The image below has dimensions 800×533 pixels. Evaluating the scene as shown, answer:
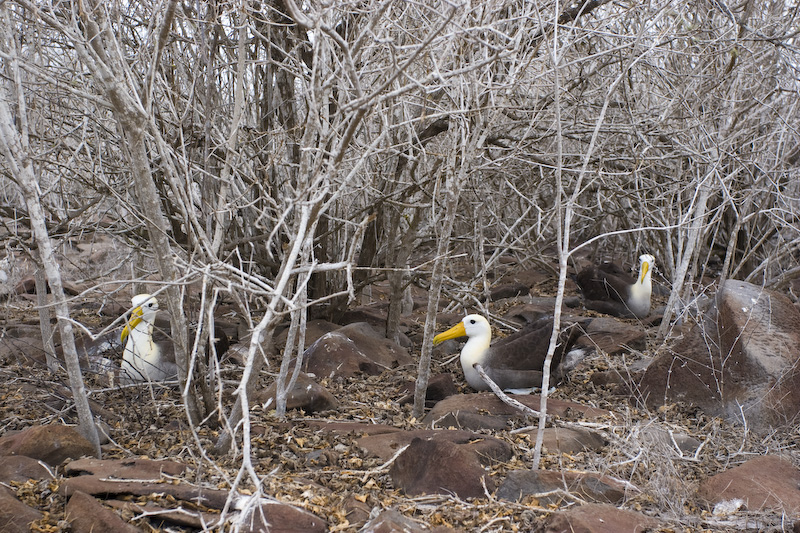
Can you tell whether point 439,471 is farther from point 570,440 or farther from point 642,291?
point 642,291

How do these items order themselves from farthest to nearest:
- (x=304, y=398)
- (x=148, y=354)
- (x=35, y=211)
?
1. (x=148, y=354)
2. (x=304, y=398)
3. (x=35, y=211)

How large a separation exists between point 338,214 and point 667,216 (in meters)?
3.12

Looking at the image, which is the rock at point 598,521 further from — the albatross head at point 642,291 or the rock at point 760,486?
the albatross head at point 642,291

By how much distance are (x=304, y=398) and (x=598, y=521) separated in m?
2.60

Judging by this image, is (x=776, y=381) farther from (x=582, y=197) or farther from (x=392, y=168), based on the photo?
(x=582, y=197)

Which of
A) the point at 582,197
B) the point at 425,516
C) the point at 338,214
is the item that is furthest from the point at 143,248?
the point at 582,197

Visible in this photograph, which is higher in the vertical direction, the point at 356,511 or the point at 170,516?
the point at 170,516

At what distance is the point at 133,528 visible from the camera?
3.20 meters

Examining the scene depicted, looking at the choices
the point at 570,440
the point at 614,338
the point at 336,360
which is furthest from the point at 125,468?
the point at 614,338

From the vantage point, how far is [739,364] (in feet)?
16.8

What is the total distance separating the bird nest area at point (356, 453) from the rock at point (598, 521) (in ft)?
0.36

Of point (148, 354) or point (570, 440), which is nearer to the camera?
point (570, 440)

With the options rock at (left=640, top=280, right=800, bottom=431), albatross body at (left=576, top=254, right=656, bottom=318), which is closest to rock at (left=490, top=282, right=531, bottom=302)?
albatross body at (left=576, top=254, right=656, bottom=318)

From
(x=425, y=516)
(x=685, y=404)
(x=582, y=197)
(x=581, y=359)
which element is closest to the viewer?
(x=425, y=516)
